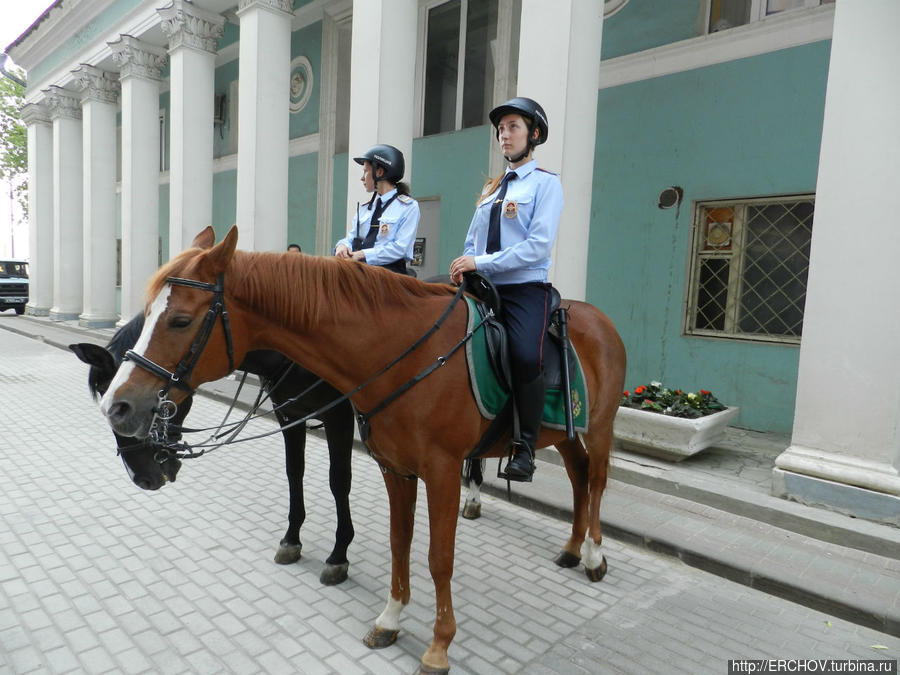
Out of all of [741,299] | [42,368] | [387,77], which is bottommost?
[42,368]

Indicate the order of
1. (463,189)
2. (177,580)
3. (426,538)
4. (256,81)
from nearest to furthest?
(177,580)
(426,538)
(256,81)
(463,189)

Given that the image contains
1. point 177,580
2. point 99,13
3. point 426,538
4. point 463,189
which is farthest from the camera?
point 99,13

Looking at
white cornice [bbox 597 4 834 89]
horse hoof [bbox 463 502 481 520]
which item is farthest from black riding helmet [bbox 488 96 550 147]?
white cornice [bbox 597 4 834 89]

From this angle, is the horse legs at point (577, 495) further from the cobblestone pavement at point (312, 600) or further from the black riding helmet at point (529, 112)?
the black riding helmet at point (529, 112)

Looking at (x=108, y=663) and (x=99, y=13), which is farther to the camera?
(x=99, y=13)

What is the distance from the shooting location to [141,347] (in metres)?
2.09

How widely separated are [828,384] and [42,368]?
501 inches

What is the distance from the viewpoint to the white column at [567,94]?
5258mm

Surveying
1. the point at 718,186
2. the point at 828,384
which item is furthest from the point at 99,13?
the point at 828,384

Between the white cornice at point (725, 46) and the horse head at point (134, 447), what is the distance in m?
5.82

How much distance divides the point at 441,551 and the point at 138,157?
13.7 m

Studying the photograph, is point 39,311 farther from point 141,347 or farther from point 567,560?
point 567,560

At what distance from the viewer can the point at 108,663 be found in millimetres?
2617

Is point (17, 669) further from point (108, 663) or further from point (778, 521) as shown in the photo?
point (778, 521)
